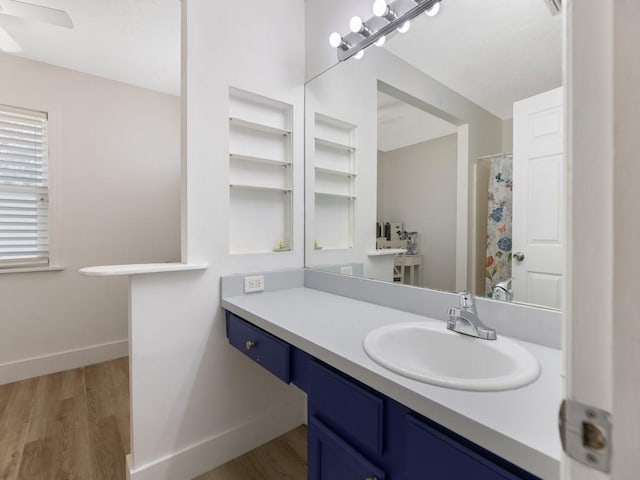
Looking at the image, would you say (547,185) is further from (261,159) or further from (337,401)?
(261,159)

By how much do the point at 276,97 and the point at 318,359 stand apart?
1.47m

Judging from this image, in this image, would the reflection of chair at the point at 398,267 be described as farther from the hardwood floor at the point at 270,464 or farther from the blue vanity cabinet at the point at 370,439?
the hardwood floor at the point at 270,464

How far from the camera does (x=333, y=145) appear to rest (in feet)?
5.98

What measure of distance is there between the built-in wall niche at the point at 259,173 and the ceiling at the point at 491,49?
822 mm

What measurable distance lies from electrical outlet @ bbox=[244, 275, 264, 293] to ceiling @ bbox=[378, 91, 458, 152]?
3.07ft

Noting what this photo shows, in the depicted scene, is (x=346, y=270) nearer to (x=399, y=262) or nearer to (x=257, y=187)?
(x=399, y=262)

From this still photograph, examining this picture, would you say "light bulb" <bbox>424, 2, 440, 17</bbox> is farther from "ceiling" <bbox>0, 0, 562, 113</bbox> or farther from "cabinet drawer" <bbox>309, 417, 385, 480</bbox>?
"cabinet drawer" <bbox>309, 417, 385, 480</bbox>

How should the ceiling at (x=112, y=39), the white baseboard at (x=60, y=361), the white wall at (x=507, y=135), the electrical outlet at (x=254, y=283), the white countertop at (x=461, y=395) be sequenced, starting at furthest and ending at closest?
the white baseboard at (x=60, y=361)
the ceiling at (x=112, y=39)
the electrical outlet at (x=254, y=283)
the white wall at (x=507, y=135)
the white countertop at (x=461, y=395)

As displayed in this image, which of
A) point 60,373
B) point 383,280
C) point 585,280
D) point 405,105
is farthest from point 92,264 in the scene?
point 585,280

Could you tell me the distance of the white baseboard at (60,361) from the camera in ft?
7.51

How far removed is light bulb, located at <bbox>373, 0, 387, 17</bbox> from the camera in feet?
4.44

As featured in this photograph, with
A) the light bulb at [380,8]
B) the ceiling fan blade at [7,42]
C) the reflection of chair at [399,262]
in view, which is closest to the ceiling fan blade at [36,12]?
the ceiling fan blade at [7,42]

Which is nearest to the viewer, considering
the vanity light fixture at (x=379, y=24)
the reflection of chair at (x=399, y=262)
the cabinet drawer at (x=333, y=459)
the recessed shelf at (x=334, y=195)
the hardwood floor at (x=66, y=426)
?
the cabinet drawer at (x=333, y=459)

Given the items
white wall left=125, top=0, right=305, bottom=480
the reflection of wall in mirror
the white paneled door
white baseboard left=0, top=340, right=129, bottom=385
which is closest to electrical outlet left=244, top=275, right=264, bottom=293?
white wall left=125, top=0, right=305, bottom=480
